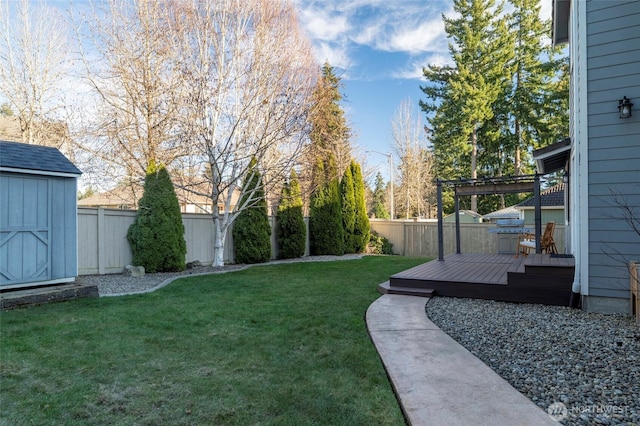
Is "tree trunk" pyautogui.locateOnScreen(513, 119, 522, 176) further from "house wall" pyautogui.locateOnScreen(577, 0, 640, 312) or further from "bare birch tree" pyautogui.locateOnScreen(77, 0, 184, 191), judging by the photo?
"bare birch tree" pyautogui.locateOnScreen(77, 0, 184, 191)

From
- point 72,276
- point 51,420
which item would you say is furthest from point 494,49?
point 51,420

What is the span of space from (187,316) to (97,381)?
174 cm

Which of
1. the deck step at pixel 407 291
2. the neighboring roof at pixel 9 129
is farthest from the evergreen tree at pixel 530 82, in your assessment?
the neighboring roof at pixel 9 129

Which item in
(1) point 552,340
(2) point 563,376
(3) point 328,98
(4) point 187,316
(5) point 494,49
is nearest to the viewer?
(2) point 563,376

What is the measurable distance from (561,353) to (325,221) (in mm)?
9655

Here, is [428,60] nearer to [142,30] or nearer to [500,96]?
[500,96]

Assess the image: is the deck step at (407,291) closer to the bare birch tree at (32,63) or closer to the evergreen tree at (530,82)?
the bare birch tree at (32,63)

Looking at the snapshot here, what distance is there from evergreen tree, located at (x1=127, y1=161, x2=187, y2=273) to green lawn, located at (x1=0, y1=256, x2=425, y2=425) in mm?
2769

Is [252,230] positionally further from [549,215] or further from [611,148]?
[549,215]

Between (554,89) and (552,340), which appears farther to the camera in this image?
(554,89)

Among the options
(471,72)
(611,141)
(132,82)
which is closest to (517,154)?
(471,72)

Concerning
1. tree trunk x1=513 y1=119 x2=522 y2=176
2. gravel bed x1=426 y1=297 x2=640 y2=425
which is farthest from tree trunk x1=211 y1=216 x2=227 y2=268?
tree trunk x1=513 y1=119 x2=522 y2=176

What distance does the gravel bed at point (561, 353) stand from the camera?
212cm

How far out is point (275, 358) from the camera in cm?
293
